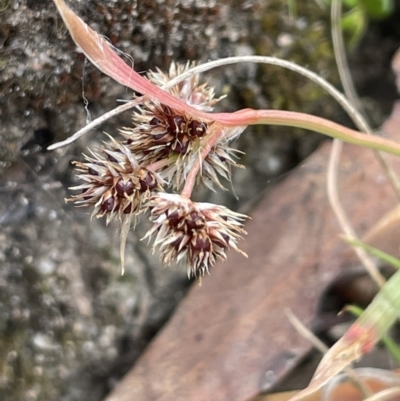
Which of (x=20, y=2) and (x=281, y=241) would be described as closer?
(x=20, y=2)

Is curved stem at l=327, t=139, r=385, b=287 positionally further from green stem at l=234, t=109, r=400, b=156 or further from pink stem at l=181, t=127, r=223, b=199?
pink stem at l=181, t=127, r=223, b=199

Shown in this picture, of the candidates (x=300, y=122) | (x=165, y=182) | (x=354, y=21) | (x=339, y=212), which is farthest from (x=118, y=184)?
(x=354, y=21)

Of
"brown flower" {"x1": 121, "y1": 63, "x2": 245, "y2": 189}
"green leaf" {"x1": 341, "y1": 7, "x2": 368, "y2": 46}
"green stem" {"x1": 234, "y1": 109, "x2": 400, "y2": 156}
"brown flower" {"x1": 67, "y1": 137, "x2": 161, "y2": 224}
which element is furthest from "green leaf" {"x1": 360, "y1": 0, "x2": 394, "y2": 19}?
"brown flower" {"x1": 67, "y1": 137, "x2": 161, "y2": 224}

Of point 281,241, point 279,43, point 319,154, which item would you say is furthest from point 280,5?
point 281,241

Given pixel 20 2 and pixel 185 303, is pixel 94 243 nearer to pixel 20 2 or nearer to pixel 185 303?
pixel 185 303

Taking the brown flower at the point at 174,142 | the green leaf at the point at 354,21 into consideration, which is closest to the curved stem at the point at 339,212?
the green leaf at the point at 354,21

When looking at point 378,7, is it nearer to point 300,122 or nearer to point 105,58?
point 300,122
